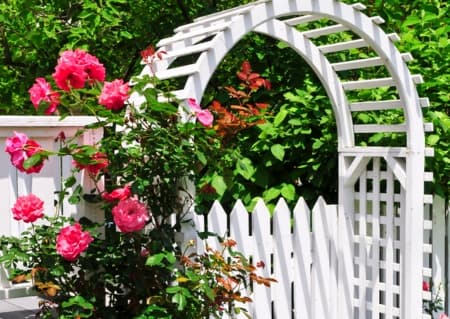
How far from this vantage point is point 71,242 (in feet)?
8.68

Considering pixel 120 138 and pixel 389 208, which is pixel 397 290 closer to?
pixel 389 208

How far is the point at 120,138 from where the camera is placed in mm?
2756

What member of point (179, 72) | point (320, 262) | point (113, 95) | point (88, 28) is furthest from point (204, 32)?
point (88, 28)

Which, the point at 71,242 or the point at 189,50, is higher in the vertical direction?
the point at 189,50

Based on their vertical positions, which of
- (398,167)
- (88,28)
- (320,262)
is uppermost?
(88,28)

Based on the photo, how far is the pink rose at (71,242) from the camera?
2633mm

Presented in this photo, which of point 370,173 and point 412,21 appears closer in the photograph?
point 370,173

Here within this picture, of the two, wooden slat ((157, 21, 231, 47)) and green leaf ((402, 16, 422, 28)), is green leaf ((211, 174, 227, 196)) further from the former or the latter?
green leaf ((402, 16, 422, 28))

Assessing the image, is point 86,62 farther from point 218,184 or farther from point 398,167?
point 398,167

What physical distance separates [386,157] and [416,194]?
263 mm

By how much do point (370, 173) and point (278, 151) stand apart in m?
0.51

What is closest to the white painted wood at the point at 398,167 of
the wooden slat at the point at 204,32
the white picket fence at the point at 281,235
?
the white picket fence at the point at 281,235

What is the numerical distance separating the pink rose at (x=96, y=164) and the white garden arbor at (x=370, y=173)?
0.80 meters

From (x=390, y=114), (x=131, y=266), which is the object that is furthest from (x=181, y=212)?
(x=390, y=114)
